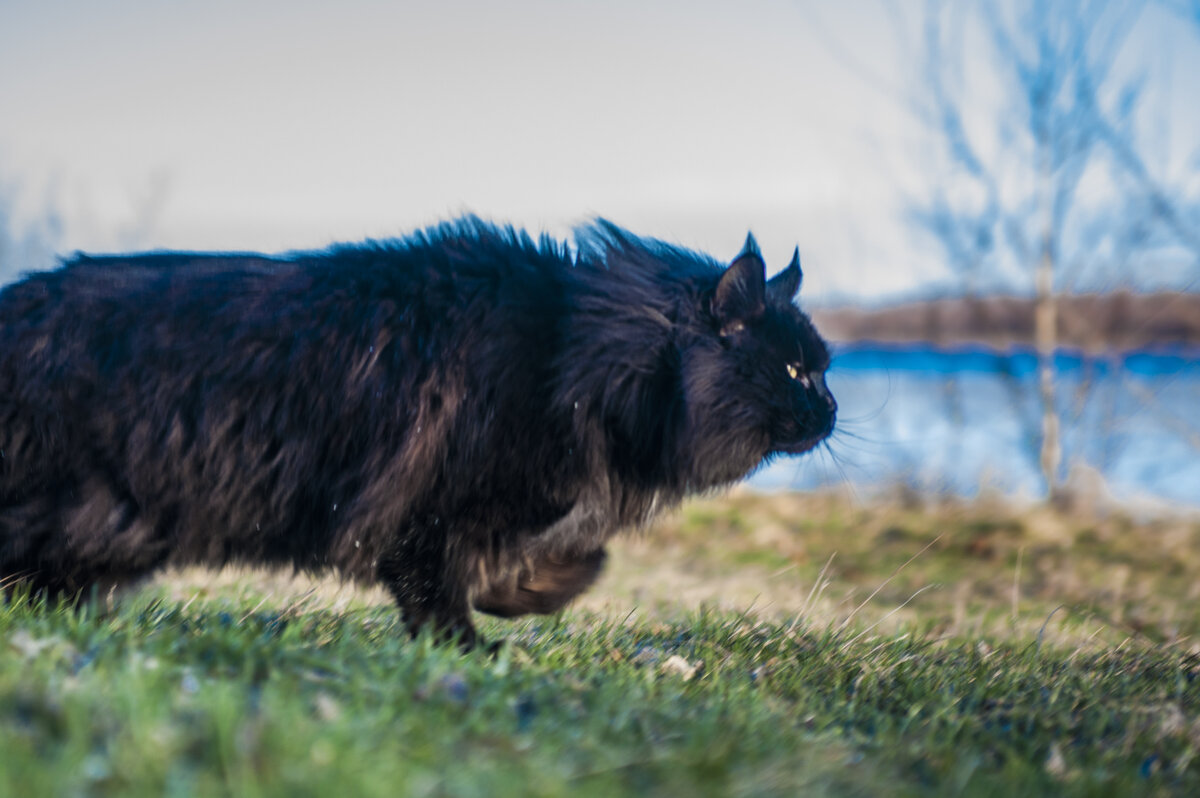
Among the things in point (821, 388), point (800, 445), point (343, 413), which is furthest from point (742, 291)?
point (343, 413)

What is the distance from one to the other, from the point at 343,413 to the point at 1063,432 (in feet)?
29.0

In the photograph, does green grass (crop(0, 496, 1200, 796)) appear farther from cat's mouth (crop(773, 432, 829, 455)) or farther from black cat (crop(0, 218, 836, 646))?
cat's mouth (crop(773, 432, 829, 455))

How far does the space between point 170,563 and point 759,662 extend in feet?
7.63

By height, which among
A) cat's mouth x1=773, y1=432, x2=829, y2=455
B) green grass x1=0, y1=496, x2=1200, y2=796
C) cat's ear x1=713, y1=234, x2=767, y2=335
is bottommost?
green grass x1=0, y1=496, x2=1200, y2=796

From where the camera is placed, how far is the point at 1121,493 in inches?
385

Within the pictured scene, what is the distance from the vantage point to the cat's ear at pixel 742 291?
151 inches

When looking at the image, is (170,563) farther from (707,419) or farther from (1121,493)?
(1121,493)

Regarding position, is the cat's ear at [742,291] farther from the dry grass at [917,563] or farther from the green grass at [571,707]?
the dry grass at [917,563]

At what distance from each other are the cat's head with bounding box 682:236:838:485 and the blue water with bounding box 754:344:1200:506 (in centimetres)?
517

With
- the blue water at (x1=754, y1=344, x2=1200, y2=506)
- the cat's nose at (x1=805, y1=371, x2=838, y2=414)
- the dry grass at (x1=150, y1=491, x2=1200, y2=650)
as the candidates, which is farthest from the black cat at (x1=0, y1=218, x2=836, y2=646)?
the blue water at (x1=754, y1=344, x2=1200, y2=506)

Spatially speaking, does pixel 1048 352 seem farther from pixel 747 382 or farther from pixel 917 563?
pixel 747 382

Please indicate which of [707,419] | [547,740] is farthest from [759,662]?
[547,740]

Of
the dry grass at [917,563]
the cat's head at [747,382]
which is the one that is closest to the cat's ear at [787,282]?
the cat's head at [747,382]

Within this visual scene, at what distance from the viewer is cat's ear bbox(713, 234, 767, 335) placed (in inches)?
151
